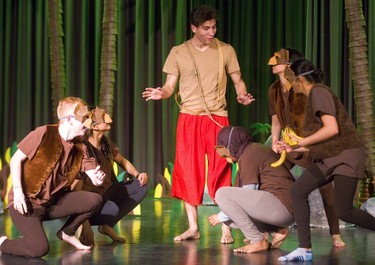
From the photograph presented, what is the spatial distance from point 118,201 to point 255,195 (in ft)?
3.19

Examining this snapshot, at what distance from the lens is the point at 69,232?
5160 millimetres

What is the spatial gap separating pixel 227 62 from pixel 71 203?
138 cm

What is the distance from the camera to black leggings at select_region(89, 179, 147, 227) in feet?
17.9

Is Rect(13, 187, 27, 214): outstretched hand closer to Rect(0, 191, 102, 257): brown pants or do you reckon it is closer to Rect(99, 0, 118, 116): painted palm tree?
Rect(0, 191, 102, 257): brown pants

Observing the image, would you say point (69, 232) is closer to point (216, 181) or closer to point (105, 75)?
point (216, 181)

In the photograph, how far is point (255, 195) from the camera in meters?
4.99

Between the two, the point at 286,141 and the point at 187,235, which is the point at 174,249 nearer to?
the point at 187,235

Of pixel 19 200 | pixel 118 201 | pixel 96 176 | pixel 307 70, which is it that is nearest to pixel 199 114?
pixel 118 201

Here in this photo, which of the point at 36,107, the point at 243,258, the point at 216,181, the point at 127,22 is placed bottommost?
the point at 243,258

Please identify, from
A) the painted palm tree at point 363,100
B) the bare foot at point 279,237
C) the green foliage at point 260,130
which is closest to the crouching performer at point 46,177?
the bare foot at point 279,237

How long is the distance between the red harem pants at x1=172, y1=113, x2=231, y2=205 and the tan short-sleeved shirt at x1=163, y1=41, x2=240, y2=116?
2.6 inches

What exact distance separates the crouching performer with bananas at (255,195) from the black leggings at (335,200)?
284mm

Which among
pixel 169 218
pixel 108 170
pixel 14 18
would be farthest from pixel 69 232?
pixel 14 18

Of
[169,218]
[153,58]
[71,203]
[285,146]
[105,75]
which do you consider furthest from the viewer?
[153,58]
